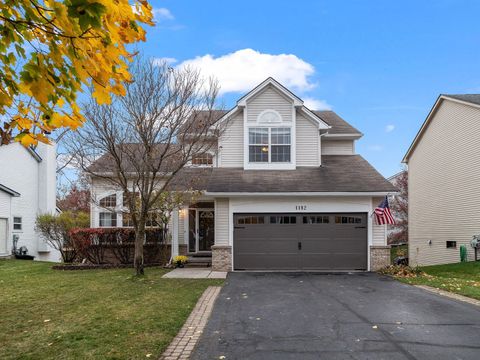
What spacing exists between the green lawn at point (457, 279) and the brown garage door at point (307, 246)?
8.38ft

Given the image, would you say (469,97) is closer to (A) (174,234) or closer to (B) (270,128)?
(B) (270,128)

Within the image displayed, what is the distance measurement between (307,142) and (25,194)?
18.1m

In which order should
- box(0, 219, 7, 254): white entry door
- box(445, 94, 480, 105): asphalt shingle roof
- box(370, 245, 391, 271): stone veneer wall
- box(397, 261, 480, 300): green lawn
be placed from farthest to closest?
1. box(0, 219, 7, 254): white entry door
2. box(445, 94, 480, 105): asphalt shingle roof
3. box(370, 245, 391, 271): stone veneer wall
4. box(397, 261, 480, 300): green lawn

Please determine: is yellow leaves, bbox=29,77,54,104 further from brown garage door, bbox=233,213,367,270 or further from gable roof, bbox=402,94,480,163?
gable roof, bbox=402,94,480,163

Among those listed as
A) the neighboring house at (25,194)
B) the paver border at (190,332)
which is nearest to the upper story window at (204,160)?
the paver border at (190,332)

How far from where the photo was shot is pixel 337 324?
25.9 ft

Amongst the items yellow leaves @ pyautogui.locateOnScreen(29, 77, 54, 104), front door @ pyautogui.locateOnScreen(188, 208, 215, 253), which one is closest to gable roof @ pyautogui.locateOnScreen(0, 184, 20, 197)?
front door @ pyautogui.locateOnScreen(188, 208, 215, 253)

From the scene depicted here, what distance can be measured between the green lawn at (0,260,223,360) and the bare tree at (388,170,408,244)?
29216 mm

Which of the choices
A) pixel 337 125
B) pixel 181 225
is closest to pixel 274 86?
pixel 337 125

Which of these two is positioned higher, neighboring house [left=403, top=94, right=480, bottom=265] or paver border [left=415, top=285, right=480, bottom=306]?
neighboring house [left=403, top=94, right=480, bottom=265]

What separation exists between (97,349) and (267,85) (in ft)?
47.1

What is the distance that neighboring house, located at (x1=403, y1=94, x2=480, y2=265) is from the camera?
2086 centimetres

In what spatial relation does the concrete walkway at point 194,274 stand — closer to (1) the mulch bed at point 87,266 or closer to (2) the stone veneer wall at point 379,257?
(1) the mulch bed at point 87,266

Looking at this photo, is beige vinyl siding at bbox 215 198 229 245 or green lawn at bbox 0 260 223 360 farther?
beige vinyl siding at bbox 215 198 229 245
